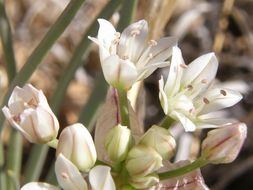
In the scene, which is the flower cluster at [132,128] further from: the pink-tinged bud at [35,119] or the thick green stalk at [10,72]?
the thick green stalk at [10,72]

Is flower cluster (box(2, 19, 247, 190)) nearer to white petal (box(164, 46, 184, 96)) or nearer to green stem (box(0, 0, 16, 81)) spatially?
white petal (box(164, 46, 184, 96))

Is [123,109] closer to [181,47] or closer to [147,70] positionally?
[147,70]

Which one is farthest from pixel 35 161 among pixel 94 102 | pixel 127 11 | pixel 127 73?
pixel 127 73

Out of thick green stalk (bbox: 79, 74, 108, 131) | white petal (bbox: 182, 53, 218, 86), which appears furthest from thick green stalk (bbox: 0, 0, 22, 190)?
white petal (bbox: 182, 53, 218, 86)

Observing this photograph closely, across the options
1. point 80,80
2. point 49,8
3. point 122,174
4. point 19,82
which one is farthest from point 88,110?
point 49,8

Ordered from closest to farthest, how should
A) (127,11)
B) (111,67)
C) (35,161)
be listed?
(111,67) < (127,11) < (35,161)

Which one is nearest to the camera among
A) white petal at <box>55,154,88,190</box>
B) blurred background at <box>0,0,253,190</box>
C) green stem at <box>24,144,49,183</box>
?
white petal at <box>55,154,88,190</box>
